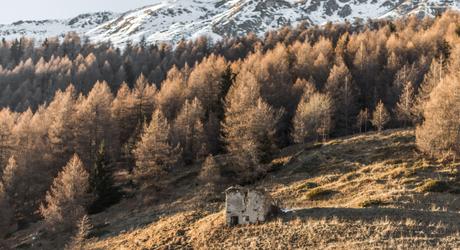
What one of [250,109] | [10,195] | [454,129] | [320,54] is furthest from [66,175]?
[320,54]

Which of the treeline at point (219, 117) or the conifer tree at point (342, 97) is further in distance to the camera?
the conifer tree at point (342, 97)

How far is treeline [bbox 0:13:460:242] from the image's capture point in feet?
192

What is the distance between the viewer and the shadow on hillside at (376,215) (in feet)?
94.9

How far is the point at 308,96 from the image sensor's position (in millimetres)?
75625

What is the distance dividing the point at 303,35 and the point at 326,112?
91431 millimetres

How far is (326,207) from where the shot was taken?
1328 inches

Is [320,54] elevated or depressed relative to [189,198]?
elevated

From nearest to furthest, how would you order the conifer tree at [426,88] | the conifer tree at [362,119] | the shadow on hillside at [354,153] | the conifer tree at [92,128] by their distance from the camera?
the shadow on hillside at [354,153], the conifer tree at [426,88], the conifer tree at [92,128], the conifer tree at [362,119]

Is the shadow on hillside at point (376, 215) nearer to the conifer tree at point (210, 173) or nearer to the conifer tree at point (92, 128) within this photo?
the conifer tree at point (210, 173)

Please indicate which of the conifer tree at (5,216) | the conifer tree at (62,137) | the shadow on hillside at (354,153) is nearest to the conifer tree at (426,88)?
the shadow on hillside at (354,153)

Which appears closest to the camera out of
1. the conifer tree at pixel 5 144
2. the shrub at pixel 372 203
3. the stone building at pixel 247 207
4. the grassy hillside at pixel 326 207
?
the grassy hillside at pixel 326 207

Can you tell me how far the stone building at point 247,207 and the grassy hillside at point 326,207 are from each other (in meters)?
0.91

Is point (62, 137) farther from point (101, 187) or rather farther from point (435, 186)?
point (435, 186)

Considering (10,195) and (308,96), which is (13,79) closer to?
(10,195)
